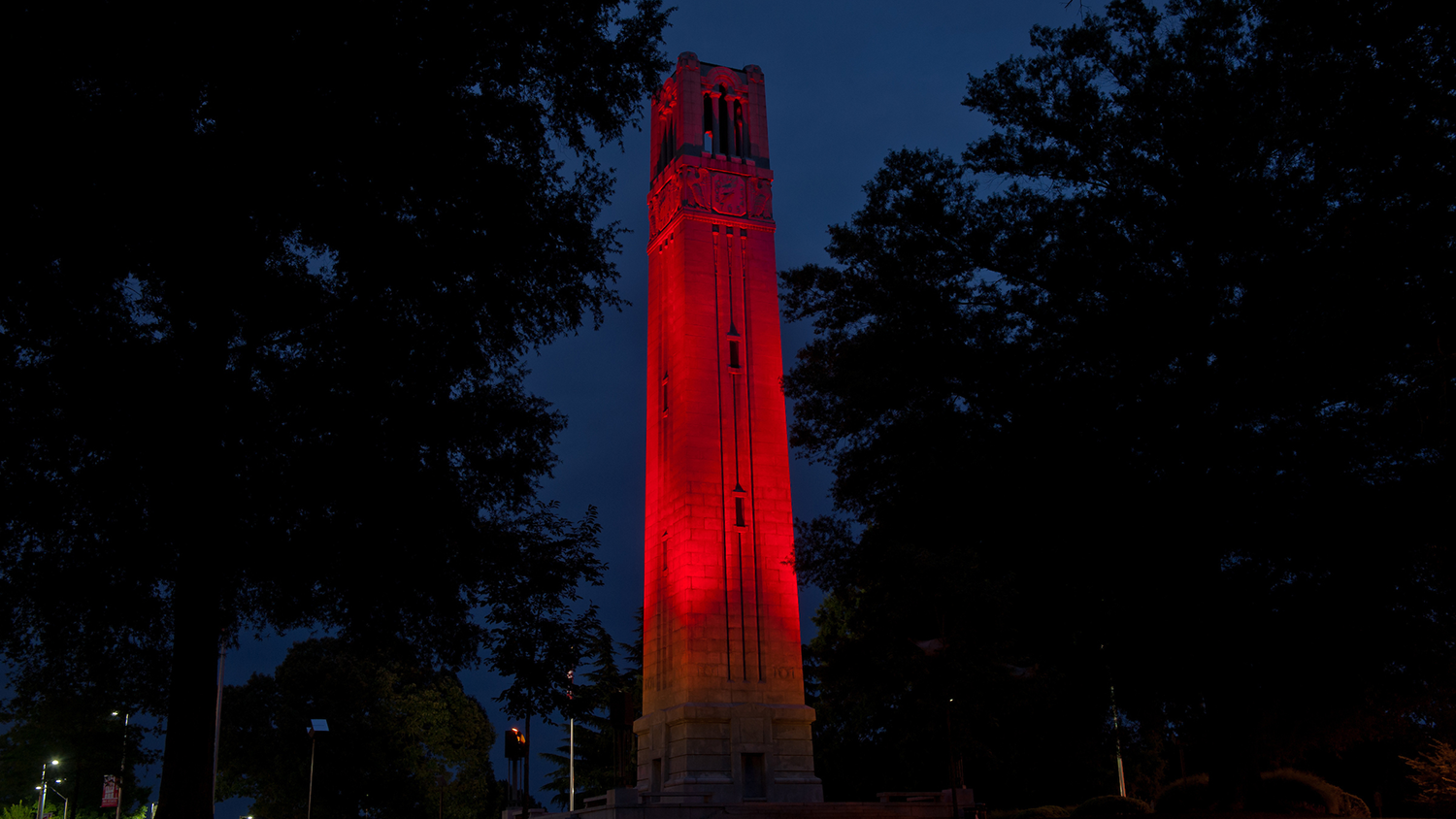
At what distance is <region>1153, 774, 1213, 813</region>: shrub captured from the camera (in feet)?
98.2

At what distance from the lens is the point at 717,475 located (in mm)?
43812

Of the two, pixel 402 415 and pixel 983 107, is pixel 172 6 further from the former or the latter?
pixel 983 107

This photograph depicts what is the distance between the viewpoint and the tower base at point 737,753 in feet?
132

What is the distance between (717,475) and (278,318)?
100ft

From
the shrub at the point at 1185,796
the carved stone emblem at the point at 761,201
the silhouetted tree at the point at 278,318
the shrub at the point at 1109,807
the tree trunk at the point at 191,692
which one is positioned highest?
the carved stone emblem at the point at 761,201

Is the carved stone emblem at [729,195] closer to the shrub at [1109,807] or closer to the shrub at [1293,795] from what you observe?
the shrub at [1109,807]

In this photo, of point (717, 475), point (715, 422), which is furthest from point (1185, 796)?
point (715, 422)

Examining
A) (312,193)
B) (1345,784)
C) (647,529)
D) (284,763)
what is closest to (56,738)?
(284,763)

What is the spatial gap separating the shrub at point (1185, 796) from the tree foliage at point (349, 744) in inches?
1689

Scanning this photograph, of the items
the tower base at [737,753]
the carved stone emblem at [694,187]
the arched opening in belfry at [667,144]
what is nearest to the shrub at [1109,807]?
the tower base at [737,753]

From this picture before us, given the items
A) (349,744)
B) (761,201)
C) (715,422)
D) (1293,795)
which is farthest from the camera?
(349,744)

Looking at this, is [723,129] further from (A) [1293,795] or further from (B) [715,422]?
(A) [1293,795]

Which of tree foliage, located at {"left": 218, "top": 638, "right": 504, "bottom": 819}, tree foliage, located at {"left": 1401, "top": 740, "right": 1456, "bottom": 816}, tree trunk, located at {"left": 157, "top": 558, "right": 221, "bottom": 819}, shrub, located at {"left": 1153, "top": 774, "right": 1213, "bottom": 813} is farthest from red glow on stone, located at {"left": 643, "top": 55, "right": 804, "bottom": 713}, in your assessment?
tree trunk, located at {"left": 157, "top": 558, "right": 221, "bottom": 819}

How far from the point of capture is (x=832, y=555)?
108ft
